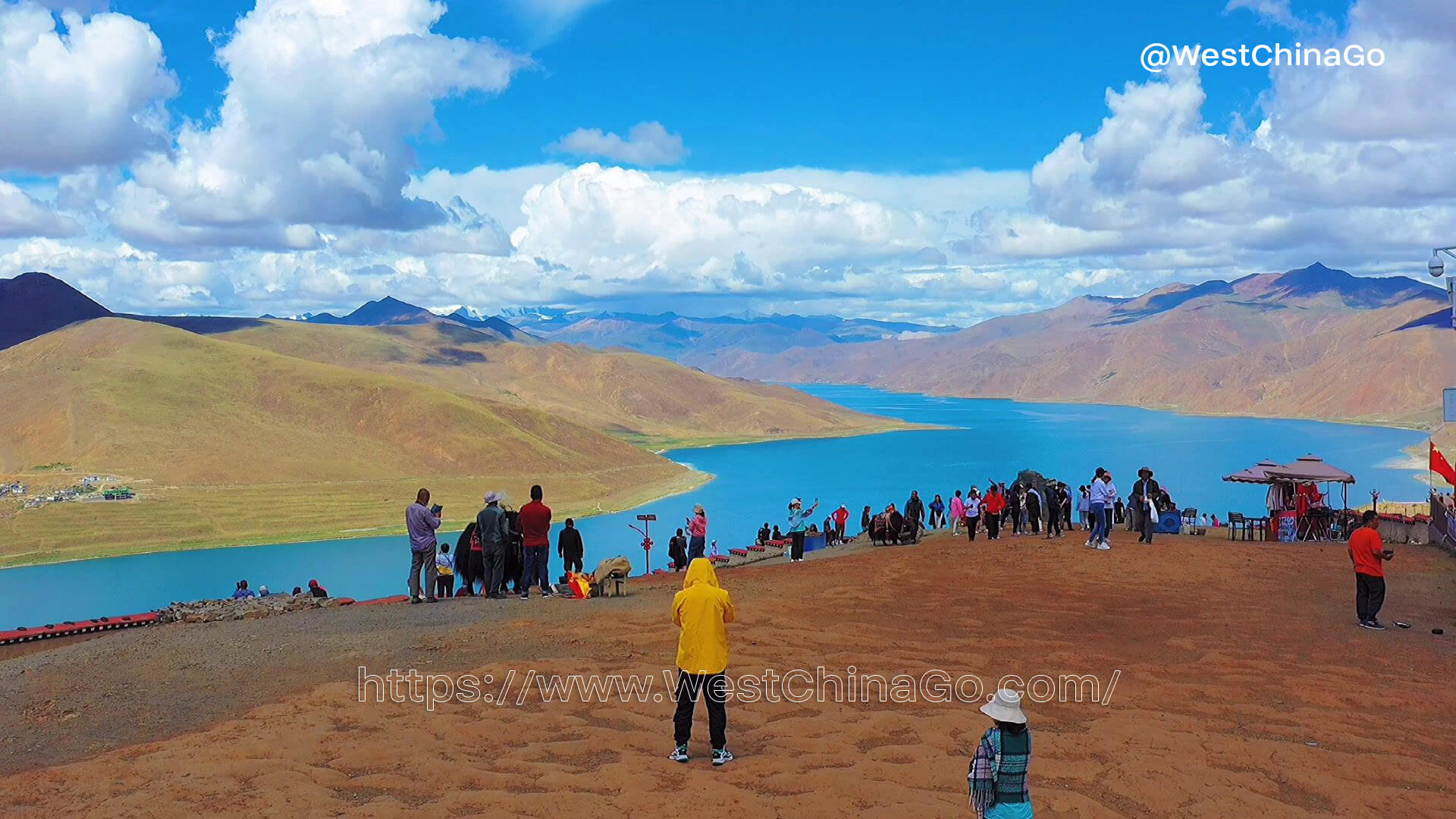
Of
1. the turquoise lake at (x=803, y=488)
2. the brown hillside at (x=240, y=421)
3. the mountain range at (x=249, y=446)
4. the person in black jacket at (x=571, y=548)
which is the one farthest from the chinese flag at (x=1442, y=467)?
the brown hillside at (x=240, y=421)

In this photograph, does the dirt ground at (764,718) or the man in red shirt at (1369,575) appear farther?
the man in red shirt at (1369,575)

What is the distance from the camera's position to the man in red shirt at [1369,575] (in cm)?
1432

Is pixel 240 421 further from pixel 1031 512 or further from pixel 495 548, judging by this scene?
pixel 495 548

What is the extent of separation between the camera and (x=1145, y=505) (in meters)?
23.7

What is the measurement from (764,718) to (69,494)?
88888 mm

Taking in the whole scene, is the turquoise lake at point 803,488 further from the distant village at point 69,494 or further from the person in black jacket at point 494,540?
the person in black jacket at point 494,540

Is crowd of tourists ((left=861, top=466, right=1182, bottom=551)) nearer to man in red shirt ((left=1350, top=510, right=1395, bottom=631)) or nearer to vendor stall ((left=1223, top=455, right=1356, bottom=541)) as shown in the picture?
vendor stall ((left=1223, top=455, right=1356, bottom=541))

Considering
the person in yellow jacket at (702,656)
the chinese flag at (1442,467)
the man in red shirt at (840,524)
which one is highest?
the chinese flag at (1442,467)

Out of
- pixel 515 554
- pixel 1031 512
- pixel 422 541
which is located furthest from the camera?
pixel 1031 512

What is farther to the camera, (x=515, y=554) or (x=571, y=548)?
(x=571, y=548)

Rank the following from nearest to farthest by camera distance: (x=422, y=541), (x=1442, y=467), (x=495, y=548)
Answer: (x=422, y=541) → (x=495, y=548) → (x=1442, y=467)

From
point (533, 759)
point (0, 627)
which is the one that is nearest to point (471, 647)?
point (533, 759)

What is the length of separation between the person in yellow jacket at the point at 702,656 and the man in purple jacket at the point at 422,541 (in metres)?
8.36

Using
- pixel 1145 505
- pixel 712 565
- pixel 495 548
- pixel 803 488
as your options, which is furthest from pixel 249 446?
pixel 712 565
